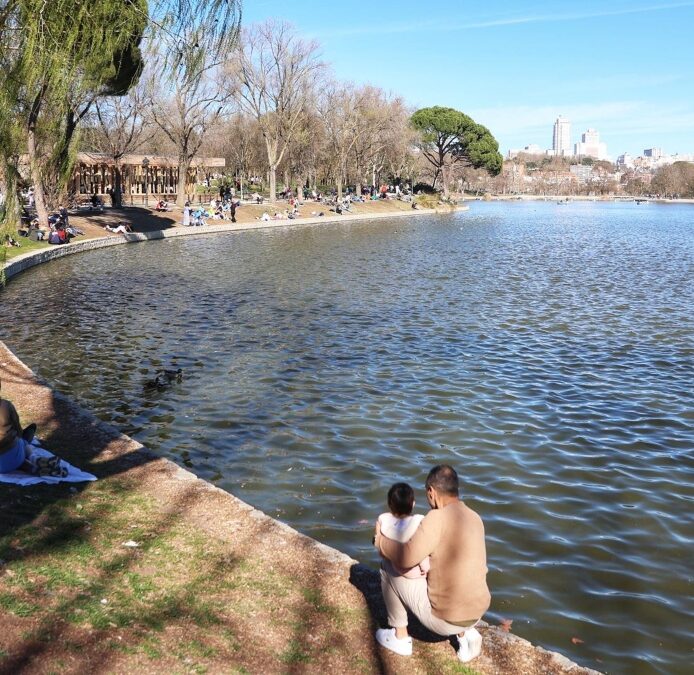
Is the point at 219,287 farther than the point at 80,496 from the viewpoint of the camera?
Yes

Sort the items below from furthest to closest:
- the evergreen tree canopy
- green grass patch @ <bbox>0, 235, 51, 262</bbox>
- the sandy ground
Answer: the evergreen tree canopy
the sandy ground
green grass patch @ <bbox>0, 235, 51, 262</bbox>

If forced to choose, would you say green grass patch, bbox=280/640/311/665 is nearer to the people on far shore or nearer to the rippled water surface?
the rippled water surface

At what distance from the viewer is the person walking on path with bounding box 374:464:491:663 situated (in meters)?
4.62

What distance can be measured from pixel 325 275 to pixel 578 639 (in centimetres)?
2250

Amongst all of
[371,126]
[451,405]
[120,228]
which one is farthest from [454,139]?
[451,405]

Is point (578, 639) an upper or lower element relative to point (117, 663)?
lower

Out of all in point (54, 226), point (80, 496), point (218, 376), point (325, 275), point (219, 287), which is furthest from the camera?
point (54, 226)

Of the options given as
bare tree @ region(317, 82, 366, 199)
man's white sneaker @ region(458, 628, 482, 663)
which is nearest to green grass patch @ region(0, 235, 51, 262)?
man's white sneaker @ region(458, 628, 482, 663)

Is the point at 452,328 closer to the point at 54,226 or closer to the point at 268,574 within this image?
the point at 268,574

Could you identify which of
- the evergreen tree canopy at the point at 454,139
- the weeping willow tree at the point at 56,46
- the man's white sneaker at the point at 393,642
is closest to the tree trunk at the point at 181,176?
the weeping willow tree at the point at 56,46

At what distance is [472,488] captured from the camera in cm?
859

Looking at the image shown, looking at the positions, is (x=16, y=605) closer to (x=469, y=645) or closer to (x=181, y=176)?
(x=469, y=645)

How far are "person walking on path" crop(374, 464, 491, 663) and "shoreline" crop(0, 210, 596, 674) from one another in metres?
0.27

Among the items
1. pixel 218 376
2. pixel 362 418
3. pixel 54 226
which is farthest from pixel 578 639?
pixel 54 226
